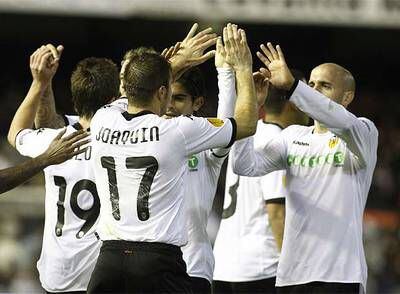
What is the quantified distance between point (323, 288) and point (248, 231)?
121cm

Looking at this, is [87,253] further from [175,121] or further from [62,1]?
[62,1]

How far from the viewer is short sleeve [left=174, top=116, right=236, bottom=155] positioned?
19.7 ft

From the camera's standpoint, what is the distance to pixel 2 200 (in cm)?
1489

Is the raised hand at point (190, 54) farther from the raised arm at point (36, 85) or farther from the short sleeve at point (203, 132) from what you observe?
the raised arm at point (36, 85)

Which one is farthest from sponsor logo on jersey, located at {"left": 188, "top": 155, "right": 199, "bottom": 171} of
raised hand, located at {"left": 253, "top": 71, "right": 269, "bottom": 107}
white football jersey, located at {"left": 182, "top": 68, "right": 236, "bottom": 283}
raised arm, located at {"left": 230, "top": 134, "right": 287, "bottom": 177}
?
raised hand, located at {"left": 253, "top": 71, "right": 269, "bottom": 107}

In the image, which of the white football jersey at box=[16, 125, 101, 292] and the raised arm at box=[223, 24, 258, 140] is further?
the white football jersey at box=[16, 125, 101, 292]

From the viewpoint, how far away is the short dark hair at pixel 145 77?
19.9 ft

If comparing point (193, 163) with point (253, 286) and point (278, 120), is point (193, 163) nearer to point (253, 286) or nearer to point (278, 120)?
point (278, 120)

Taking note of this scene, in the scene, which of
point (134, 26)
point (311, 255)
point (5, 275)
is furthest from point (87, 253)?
point (134, 26)

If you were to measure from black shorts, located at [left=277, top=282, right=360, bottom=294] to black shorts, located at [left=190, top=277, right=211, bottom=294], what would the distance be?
517 millimetres

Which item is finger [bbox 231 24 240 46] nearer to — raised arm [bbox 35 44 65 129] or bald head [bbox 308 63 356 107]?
bald head [bbox 308 63 356 107]

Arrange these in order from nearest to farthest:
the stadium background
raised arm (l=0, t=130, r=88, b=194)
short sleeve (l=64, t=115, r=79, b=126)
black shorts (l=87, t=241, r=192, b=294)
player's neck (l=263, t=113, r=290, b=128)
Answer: black shorts (l=87, t=241, r=192, b=294), raised arm (l=0, t=130, r=88, b=194), short sleeve (l=64, t=115, r=79, b=126), player's neck (l=263, t=113, r=290, b=128), the stadium background

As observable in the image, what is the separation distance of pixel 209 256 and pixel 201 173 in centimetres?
51

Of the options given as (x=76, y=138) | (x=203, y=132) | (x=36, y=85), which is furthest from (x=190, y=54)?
(x=36, y=85)
